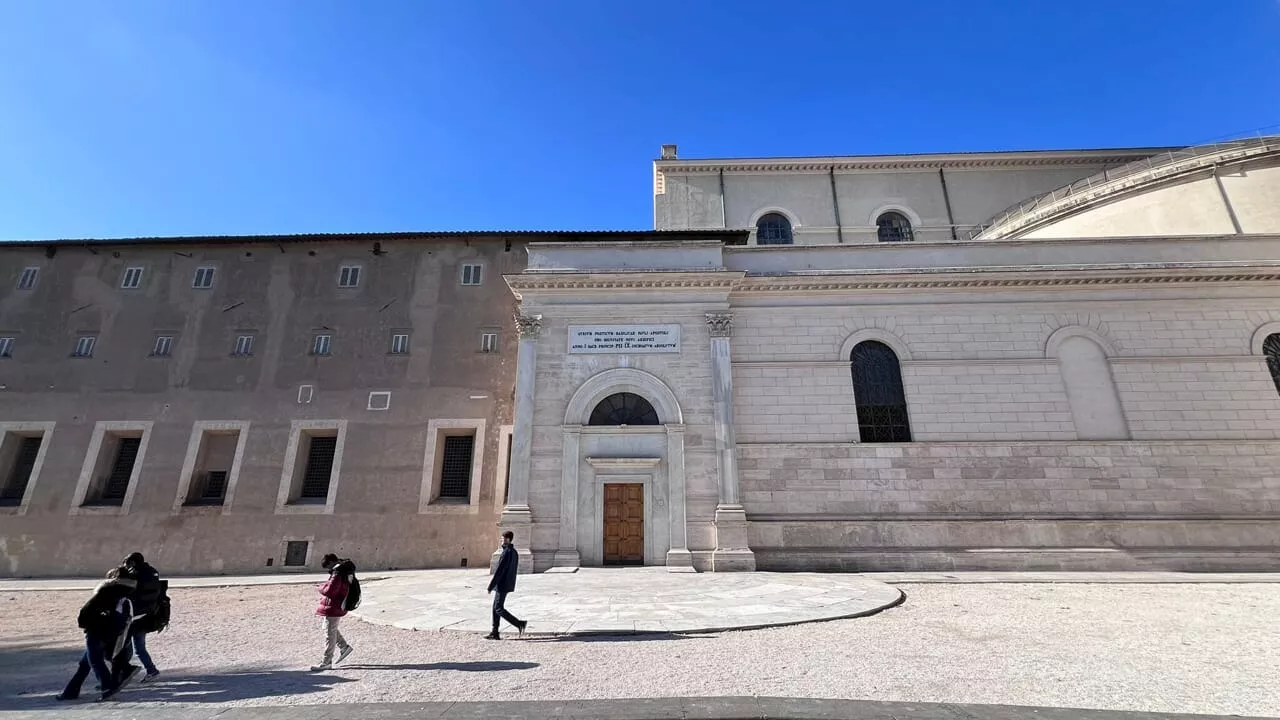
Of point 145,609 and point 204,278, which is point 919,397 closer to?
point 145,609

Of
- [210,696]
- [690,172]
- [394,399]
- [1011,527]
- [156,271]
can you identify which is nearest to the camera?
[210,696]

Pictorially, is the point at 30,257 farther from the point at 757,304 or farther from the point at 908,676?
the point at 908,676

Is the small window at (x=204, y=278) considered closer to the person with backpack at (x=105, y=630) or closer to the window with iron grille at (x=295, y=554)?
the window with iron grille at (x=295, y=554)

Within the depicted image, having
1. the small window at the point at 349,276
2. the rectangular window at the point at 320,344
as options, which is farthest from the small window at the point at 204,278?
the rectangular window at the point at 320,344

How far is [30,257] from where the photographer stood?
22.7 metres

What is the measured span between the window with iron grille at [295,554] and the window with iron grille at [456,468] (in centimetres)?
481

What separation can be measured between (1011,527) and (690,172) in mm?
20018

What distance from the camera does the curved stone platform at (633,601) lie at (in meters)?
8.47

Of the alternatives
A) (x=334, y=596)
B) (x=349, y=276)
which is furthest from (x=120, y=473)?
(x=334, y=596)

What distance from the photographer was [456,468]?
19.8m

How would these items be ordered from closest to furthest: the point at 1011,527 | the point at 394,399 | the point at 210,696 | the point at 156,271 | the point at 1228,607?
the point at 210,696
the point at 1228,607
the point at 1011,527
the point at 394,399
the point at 156,271

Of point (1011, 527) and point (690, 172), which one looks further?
point (690, 172)

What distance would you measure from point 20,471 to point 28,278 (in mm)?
8109

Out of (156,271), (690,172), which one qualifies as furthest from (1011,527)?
(156,271)
